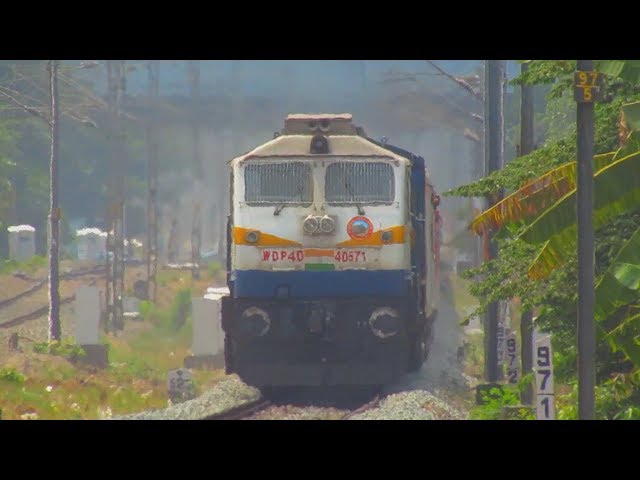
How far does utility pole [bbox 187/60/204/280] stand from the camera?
43200mm

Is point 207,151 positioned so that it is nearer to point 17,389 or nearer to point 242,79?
point 242,79

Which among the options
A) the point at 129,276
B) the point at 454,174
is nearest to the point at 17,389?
the point at 454,174

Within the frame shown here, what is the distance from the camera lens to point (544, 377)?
17141 millimetres

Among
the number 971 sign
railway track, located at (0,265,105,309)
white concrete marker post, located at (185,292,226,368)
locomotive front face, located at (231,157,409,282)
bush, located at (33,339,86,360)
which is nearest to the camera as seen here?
the number 971 sign

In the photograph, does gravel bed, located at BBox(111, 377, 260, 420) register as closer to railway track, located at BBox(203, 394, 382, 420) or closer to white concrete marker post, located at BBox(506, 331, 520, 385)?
railway track, located at BBox(203, 394, 382, 420)

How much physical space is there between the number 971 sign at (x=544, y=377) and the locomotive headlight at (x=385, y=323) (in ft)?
20.0

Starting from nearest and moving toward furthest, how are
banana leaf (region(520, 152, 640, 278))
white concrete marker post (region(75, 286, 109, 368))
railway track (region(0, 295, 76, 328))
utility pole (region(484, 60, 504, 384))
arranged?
banana leaf (region(520, 152, 640, 278)), utility pole (region(484, 60, 504, 384)), white concrete marker post (region(75, 286, 109, 368)), railway track (region(0, 295, 76, 328))

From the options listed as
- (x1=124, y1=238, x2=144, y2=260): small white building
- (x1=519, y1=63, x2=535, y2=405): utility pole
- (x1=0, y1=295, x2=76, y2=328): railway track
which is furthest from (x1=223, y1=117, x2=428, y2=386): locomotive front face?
(x1=124, y1=238, x2=144, y2=260): small white building

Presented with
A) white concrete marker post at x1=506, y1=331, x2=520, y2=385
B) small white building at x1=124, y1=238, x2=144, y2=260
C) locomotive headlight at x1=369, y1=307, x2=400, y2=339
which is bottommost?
white concrete marker post at x1=506, y1=331, x2=520, y2=385

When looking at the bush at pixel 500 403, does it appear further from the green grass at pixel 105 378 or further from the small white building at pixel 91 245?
the small white building at pixel 91 245

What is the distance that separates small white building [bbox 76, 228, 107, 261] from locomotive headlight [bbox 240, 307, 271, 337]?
3591cm

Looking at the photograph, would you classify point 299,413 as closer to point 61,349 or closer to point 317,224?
A: point 317,224

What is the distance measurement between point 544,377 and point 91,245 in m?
44.0

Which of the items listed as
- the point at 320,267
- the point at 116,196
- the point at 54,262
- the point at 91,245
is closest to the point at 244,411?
the point at 320,267
